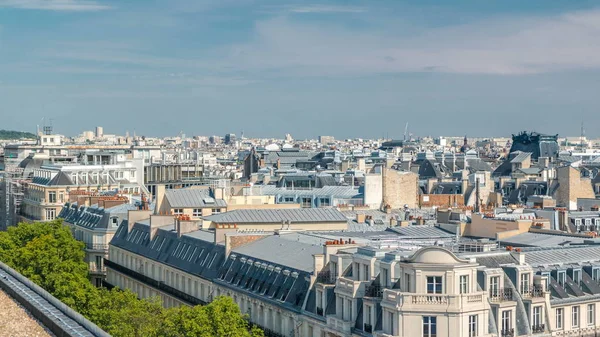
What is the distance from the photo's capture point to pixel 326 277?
38.3 metres

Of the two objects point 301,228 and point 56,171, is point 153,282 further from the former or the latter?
point 56,171

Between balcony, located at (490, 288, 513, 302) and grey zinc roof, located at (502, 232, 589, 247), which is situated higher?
grey zinc roof, located at (502, 232, 589, 247)

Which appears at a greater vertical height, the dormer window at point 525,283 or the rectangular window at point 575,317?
the dormer window at point 525,283

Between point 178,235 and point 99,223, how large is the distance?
63.2ft

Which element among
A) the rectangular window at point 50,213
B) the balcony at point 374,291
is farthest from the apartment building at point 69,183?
the balcony at point 374,291

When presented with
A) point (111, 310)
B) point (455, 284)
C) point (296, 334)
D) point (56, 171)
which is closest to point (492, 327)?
point (455, 284)

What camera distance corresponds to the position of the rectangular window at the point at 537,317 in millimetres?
35312

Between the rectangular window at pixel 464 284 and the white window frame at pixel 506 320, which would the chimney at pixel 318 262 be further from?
the rectangular window at pixel 464 284

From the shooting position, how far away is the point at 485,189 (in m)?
93.1

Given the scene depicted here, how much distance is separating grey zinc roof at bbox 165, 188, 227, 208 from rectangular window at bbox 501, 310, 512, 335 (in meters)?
38.7

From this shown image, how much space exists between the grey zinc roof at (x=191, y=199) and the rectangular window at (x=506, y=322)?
127 feet

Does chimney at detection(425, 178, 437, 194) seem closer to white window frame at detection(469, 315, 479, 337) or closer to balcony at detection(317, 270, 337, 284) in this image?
balcony at detection(317, 270, 337, 284)

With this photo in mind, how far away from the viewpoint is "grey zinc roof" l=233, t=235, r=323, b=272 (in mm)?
42750

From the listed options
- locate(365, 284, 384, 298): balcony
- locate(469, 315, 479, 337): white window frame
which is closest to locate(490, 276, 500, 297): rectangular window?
locate(469, 315, 479, 337): white window frame
